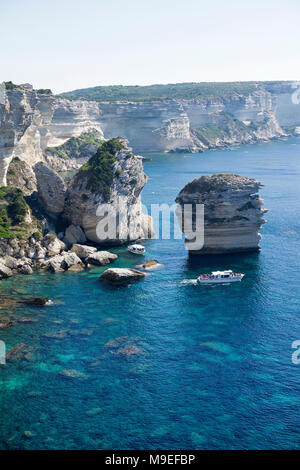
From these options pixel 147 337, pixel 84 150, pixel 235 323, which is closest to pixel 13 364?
pixel 147 337

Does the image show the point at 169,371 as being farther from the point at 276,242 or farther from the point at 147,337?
the point at 276,242

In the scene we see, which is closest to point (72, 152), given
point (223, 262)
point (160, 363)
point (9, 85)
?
point (9, 85)

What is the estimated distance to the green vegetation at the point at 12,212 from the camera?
7819cm

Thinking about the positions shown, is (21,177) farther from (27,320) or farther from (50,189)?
(27,320)

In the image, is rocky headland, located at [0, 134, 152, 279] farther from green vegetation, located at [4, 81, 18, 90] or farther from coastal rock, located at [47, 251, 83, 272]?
green vegetation, located at [4, 81, 18, 90]

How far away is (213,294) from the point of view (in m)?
65.8

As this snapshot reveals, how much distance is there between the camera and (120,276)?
2724 inches

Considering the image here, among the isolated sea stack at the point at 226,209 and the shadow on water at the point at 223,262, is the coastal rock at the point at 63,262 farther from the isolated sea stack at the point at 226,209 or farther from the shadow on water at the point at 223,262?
the isolated sea stack at the point at 226,209

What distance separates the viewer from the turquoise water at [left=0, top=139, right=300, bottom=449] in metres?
38.7

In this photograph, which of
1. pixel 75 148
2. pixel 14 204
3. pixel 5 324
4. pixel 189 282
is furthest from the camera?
pixel 75 148

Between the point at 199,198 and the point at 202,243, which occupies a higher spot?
the point at 199,198

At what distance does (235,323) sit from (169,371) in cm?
1331

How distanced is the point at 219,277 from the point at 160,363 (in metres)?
24.0

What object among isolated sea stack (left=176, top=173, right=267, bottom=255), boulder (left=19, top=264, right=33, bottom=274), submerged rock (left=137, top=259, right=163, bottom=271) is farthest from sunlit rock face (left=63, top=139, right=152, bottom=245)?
boulder (left=19, top=264, right=33, bottom=274)
